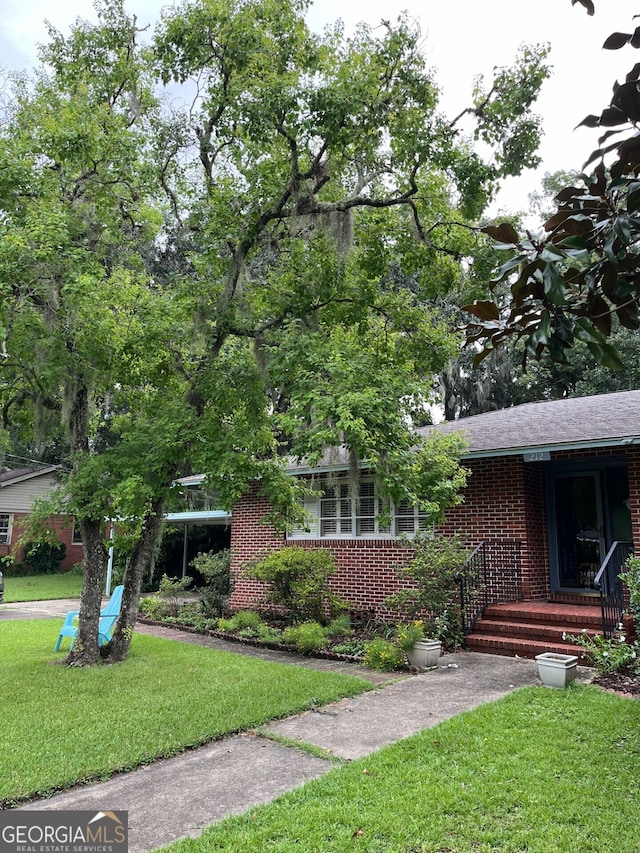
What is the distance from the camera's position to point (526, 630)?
27.4 feet

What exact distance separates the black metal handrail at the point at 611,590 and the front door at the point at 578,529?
0.70 meters

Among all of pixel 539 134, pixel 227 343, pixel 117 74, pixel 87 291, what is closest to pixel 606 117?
pixel 87 291

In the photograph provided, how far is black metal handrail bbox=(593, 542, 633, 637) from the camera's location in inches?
293

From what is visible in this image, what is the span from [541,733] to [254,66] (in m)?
8.04

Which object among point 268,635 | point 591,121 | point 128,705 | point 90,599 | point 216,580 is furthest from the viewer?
point 216,580

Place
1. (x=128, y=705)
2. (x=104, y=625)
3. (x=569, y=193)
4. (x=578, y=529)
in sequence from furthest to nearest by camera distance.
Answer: (x=578, y=529), (x=104, y=625), (x=128, y=705), (x=569, y=193)

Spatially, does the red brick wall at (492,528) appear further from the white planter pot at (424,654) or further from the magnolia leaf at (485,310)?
the magnolia leaf at (485,310)

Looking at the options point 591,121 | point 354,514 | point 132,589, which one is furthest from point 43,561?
point 591,121

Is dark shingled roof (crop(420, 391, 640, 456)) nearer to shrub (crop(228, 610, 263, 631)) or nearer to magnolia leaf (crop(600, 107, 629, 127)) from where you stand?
shrub (crop(228, 610, 263, 631))

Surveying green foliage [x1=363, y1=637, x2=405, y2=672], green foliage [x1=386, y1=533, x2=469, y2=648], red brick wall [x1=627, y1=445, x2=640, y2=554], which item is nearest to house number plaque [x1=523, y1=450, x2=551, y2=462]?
red brick wall [x1=627, y1=445, x2=640, y2=554]

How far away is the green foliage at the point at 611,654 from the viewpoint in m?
6.43

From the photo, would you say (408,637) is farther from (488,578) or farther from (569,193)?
(569,193)

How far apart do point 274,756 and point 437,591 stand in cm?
448
